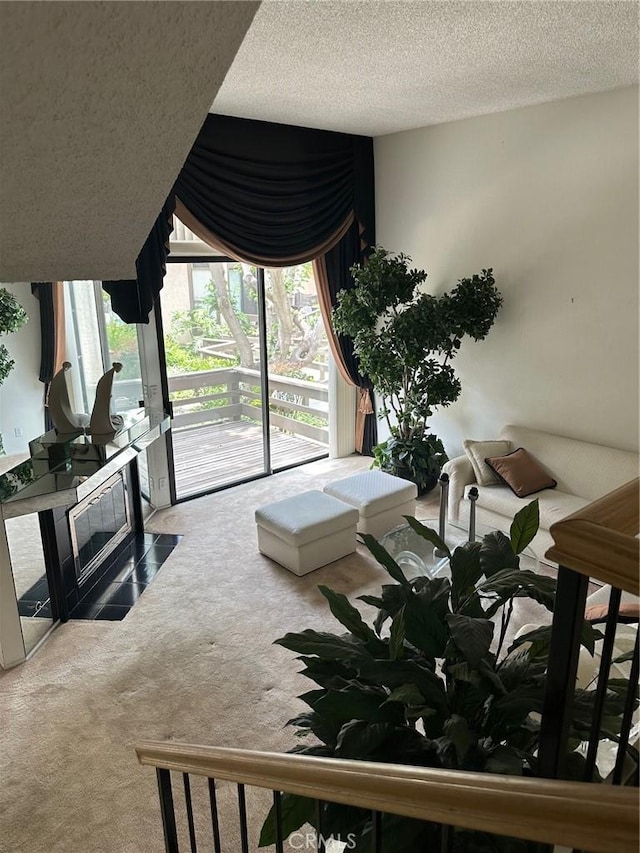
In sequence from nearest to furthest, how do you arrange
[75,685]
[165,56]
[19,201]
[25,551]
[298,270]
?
[165,56] < [19,201] < [75,685] < [25,551] < [298,270]

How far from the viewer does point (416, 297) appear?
16.9ft

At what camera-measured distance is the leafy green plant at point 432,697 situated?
1184mm

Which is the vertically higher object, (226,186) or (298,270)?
(226,186)

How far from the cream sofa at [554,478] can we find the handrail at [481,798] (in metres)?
3.07

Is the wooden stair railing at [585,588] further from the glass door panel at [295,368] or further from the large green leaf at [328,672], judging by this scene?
the glass door panel at [295,368]

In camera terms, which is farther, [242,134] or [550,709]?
[242,134]

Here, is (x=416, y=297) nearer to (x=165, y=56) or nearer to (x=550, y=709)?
(x=165, y=56)

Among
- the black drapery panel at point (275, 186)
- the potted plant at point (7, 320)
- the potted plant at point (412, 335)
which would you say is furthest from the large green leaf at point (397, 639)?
the black drapery panel at point (275, 186)

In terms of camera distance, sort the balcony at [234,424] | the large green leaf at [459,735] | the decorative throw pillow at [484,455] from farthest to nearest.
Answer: the balcony at [234,424] → the decorative throw pillow at [484,455] → the large green leaf at [459,735]

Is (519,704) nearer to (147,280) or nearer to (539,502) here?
(539,502)

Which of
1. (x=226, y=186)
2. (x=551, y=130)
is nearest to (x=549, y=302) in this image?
(x=551, y=130)

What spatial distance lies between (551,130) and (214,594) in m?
3.74

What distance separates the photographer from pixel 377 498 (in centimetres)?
425

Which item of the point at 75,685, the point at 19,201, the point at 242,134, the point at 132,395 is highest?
the point at 242,134
